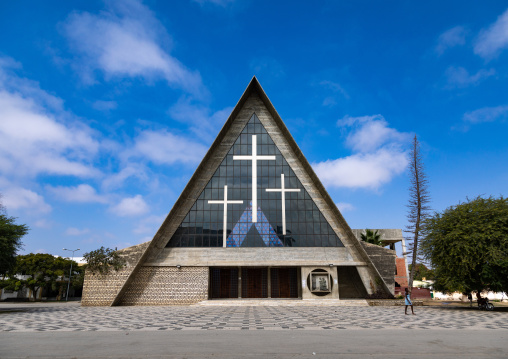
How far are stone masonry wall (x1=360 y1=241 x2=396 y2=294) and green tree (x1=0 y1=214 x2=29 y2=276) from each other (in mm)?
25371

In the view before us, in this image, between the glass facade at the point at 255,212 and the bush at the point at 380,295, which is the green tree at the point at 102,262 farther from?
the bush at the point at 380,295

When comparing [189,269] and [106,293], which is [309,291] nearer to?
[189,269]

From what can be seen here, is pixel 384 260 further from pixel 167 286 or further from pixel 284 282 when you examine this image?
pixel 167 286

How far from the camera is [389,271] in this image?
2591cm

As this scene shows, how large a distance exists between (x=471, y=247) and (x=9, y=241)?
29.0m

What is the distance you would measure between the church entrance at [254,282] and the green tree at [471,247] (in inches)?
427

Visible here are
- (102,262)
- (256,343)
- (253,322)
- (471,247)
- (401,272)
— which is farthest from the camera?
(401,272)

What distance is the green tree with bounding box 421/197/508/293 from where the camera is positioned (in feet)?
62.3

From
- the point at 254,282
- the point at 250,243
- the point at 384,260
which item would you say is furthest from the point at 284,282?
the point at 384,260

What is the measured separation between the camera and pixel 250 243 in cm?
2616

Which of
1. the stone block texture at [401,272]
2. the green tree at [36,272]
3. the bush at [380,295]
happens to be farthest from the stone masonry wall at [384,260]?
the green tree at [36,272]

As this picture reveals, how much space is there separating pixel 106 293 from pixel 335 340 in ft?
71.7

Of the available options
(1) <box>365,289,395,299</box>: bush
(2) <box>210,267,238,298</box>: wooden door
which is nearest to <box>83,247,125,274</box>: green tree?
(2) <box>210,267,238,298</box>: wooden door

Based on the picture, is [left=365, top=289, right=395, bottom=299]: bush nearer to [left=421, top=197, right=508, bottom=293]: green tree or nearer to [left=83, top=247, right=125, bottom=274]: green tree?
[left=421, top=197, right=508, bottom=293]: green tree
